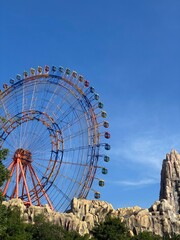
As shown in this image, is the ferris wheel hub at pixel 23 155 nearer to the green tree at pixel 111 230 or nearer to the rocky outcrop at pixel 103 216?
the rocky outcrop at pixel 103 216

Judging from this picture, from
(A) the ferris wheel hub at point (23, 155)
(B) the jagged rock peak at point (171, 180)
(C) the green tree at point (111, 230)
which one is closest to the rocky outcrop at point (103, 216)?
(C) the green tree at point (111, 230)

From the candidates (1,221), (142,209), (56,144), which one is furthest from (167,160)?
(1,221)

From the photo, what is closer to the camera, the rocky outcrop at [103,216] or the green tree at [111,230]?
the green tree at [111,230]

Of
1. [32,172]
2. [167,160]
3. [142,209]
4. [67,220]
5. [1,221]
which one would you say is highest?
[167,160]

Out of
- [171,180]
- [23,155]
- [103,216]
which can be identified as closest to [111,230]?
[103,216]

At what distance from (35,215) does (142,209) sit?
37.2 ft

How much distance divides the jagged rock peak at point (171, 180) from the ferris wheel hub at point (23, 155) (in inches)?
713

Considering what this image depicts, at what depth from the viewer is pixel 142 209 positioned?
41.6m

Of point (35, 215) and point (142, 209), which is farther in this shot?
point (142, 209)

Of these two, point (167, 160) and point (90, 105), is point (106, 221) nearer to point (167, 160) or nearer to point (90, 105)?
point (90, 105)

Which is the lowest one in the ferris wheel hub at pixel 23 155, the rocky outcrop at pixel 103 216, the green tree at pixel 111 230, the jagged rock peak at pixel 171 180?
the green tree at pixel 111 230

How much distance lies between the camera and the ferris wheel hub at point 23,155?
4203 centimetres

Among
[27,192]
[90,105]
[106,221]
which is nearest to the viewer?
[106,221]

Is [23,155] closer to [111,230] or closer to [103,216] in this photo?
[103,216]
